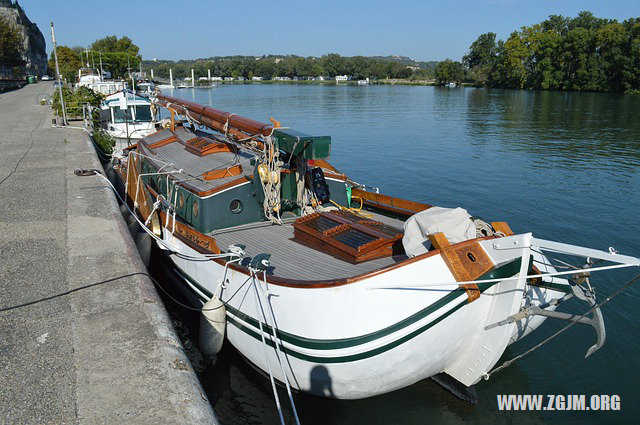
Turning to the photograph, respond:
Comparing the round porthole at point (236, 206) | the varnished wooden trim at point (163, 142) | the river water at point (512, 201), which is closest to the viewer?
the river water at point (512, 201)

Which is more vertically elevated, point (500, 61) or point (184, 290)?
point (500, 61)

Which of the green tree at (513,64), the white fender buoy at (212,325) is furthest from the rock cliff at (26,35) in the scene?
the green tree at (513,64)

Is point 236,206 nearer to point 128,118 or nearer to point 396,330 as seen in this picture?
point 396,330

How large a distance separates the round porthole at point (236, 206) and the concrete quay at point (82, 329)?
6.37 ft

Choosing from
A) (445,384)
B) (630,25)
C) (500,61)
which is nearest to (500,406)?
(445,384)

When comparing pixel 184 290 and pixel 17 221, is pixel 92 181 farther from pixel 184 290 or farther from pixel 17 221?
pixel 184 290

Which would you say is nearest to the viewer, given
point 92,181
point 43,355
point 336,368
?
point 43,355

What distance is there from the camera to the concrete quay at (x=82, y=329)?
471 centimetres

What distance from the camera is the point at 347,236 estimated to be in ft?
25.7

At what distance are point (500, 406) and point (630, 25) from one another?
95778 millimetres

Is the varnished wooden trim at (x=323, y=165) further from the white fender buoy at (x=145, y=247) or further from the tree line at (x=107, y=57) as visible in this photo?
the tree line at (x=107, y=57)

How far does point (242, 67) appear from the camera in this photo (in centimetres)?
18950

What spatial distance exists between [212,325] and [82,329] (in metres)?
2.39

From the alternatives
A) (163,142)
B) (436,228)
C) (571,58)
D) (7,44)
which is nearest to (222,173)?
(163,142)
